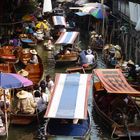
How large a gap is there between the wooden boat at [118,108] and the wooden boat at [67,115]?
89 centimetres

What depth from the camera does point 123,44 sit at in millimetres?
28344

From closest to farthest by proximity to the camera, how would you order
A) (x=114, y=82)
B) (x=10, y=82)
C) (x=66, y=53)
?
(x=10, y=82) → (x=114, y=82) → (x=66, y=53)

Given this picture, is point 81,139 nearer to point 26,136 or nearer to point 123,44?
point 26,136

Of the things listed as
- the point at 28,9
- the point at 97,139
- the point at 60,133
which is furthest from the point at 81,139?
the point at 28,9

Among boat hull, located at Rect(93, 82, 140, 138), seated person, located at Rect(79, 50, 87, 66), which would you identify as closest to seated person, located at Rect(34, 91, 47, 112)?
boat hull, located at Rect(93, 82, 140, 138)

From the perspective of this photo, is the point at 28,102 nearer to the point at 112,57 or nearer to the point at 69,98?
the point at 69,98

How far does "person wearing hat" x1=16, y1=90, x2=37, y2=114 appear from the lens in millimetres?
14926

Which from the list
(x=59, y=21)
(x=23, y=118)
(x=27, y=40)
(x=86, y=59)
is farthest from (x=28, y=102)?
(x=59, y=21)

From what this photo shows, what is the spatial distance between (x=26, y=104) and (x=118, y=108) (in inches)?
116

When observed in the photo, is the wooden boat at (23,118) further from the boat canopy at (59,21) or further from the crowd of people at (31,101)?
the boat canopy at (59,21)

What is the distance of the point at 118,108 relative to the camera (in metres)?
14.7

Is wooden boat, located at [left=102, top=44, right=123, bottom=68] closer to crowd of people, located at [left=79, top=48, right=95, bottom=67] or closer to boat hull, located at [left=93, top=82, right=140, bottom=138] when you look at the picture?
crowd of people, located at [left=79, top=48, right=95, bottom=67]

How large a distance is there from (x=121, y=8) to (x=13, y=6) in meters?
8.81

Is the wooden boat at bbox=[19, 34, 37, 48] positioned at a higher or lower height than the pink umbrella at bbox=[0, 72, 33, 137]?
lower
